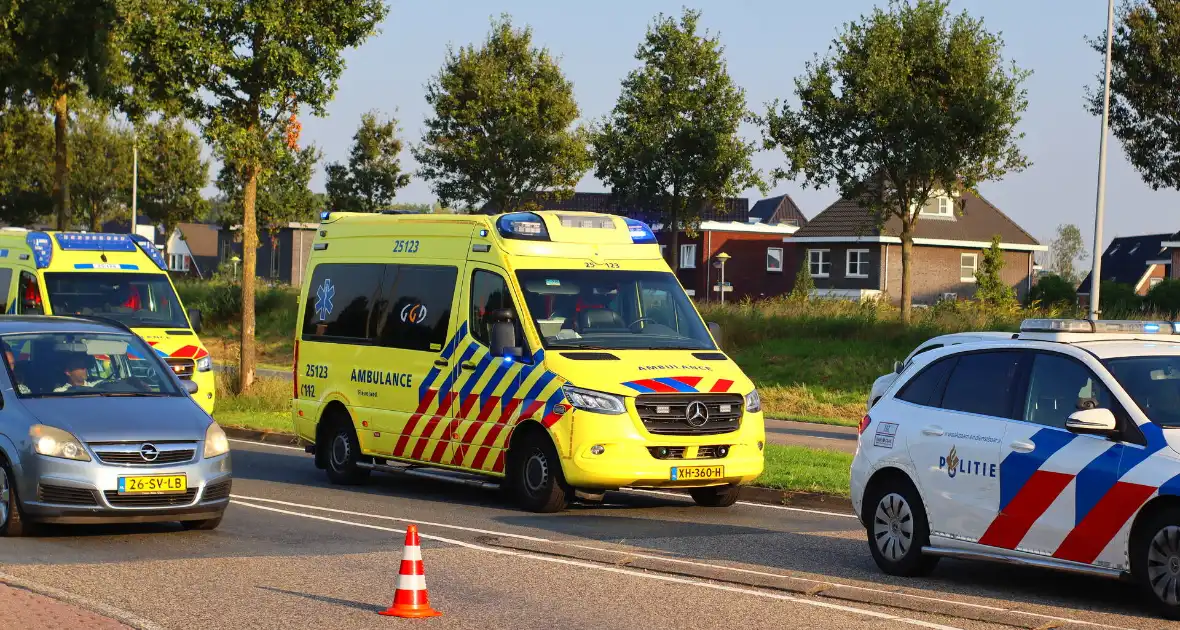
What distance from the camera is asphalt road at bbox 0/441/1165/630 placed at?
8.46 m

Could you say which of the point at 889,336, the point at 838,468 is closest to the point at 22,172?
the point at 889,336

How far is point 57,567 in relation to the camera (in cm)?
988

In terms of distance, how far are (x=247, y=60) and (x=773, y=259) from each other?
5410 cm

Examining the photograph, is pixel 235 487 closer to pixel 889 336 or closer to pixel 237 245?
pixel 889 336

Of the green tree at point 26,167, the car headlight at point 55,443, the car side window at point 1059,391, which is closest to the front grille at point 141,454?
the car headlight at point 55,443

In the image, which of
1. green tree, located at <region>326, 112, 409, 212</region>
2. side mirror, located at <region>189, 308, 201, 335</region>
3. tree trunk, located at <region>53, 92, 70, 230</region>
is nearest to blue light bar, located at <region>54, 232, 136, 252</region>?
side mirror, located at <region>189, 308, 201, 335</region>

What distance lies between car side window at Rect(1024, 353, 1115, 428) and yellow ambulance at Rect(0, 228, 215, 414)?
12507 millimetres

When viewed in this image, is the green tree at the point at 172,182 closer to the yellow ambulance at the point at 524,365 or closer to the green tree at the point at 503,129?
the green tree at the point at 503,129

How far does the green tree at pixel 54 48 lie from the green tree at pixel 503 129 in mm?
16785

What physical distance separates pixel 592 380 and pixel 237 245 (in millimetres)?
86511

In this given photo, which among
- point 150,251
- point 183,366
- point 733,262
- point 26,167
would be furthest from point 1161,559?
point 733,262

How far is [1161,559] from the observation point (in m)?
8.30

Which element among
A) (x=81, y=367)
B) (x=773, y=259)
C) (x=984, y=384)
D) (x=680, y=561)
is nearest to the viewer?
(x=984, y=384)

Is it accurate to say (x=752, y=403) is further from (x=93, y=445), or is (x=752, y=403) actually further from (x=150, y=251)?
(x=150, y=251)
